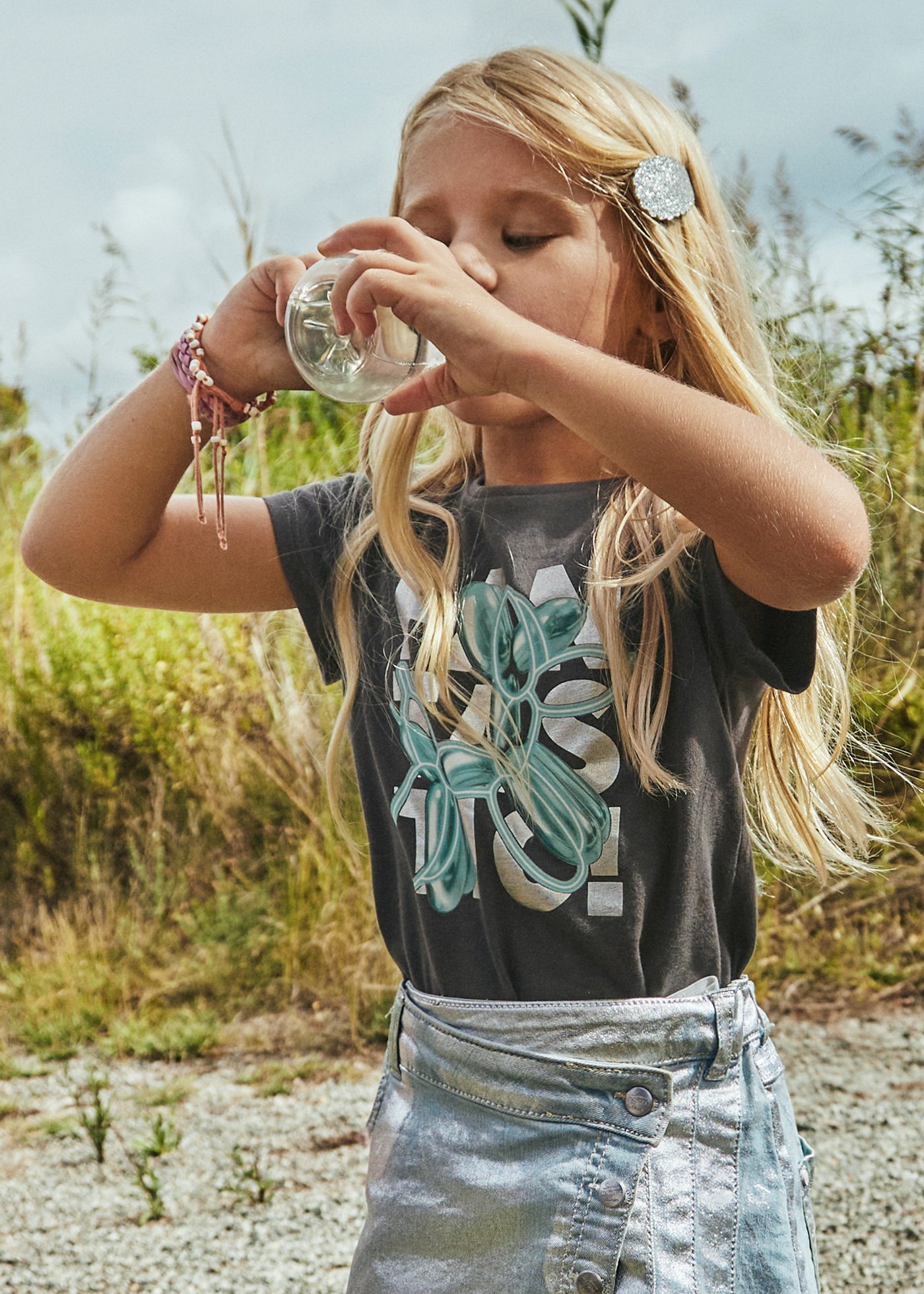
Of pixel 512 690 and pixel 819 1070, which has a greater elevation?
pixel 512 690

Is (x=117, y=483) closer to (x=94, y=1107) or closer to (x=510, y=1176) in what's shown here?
(x=510, y=1176)

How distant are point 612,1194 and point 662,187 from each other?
46.5 inches

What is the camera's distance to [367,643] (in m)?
1.66

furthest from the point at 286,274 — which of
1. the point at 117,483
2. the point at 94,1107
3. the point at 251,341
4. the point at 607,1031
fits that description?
the point at 94,1107

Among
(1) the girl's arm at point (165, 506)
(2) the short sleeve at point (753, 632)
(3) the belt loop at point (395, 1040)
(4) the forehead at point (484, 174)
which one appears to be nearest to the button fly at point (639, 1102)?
(3) the belt loop at point (395, 1040)

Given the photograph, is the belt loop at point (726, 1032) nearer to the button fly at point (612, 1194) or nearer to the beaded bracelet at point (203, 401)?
the button fly at point (612, 1194)

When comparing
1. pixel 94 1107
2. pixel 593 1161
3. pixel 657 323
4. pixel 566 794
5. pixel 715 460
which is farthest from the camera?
pixel 94 1107

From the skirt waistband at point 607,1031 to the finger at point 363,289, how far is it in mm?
750

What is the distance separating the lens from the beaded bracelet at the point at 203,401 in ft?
4.84

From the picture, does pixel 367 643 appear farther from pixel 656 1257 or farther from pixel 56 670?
pixel 56 670

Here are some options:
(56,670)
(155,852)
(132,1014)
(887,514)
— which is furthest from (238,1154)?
(887,514)

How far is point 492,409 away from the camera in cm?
152

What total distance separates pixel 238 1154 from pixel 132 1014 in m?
0.79

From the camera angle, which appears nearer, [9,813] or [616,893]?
[616,893]
